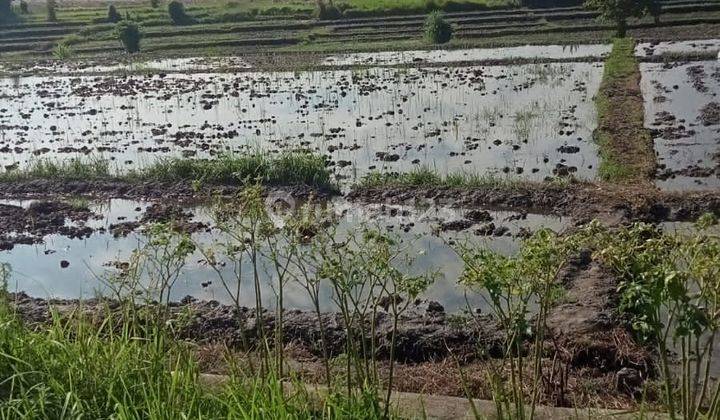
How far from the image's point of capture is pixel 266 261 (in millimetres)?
8047

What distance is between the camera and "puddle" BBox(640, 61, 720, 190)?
9656 millimetres

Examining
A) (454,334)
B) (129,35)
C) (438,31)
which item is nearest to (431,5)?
(438,31)

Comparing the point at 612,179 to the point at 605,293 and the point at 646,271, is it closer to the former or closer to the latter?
the point at 605,293

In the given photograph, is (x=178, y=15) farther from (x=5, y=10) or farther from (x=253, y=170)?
(x=253, y=170)

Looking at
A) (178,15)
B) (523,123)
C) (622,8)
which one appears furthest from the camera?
(178,15)

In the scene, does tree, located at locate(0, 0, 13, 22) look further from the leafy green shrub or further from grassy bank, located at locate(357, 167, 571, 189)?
grassy bank, located at locate(357, 167, 571, 189)

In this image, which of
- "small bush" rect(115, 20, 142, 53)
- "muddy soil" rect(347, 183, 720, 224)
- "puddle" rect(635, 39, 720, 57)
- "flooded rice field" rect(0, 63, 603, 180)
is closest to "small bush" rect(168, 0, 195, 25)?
"small bush" rect(115, 20, 142, 53)

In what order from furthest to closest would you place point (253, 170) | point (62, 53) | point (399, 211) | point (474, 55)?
point (62, 53), point (474, 55), point (253, 170), point (399, 211)

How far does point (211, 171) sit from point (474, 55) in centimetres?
1199

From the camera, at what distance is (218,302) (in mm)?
7031

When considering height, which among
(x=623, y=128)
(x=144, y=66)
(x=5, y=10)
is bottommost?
(x=623, y=128)

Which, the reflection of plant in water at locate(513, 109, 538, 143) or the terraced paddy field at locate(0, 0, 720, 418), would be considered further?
the reflection of plant in water at locate(513, 109, 538, 143)

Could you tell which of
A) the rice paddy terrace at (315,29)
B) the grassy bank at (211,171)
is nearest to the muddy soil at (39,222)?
the grassy bank at (211,171)

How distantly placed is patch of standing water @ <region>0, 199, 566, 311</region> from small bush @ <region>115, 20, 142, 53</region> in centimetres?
1784
